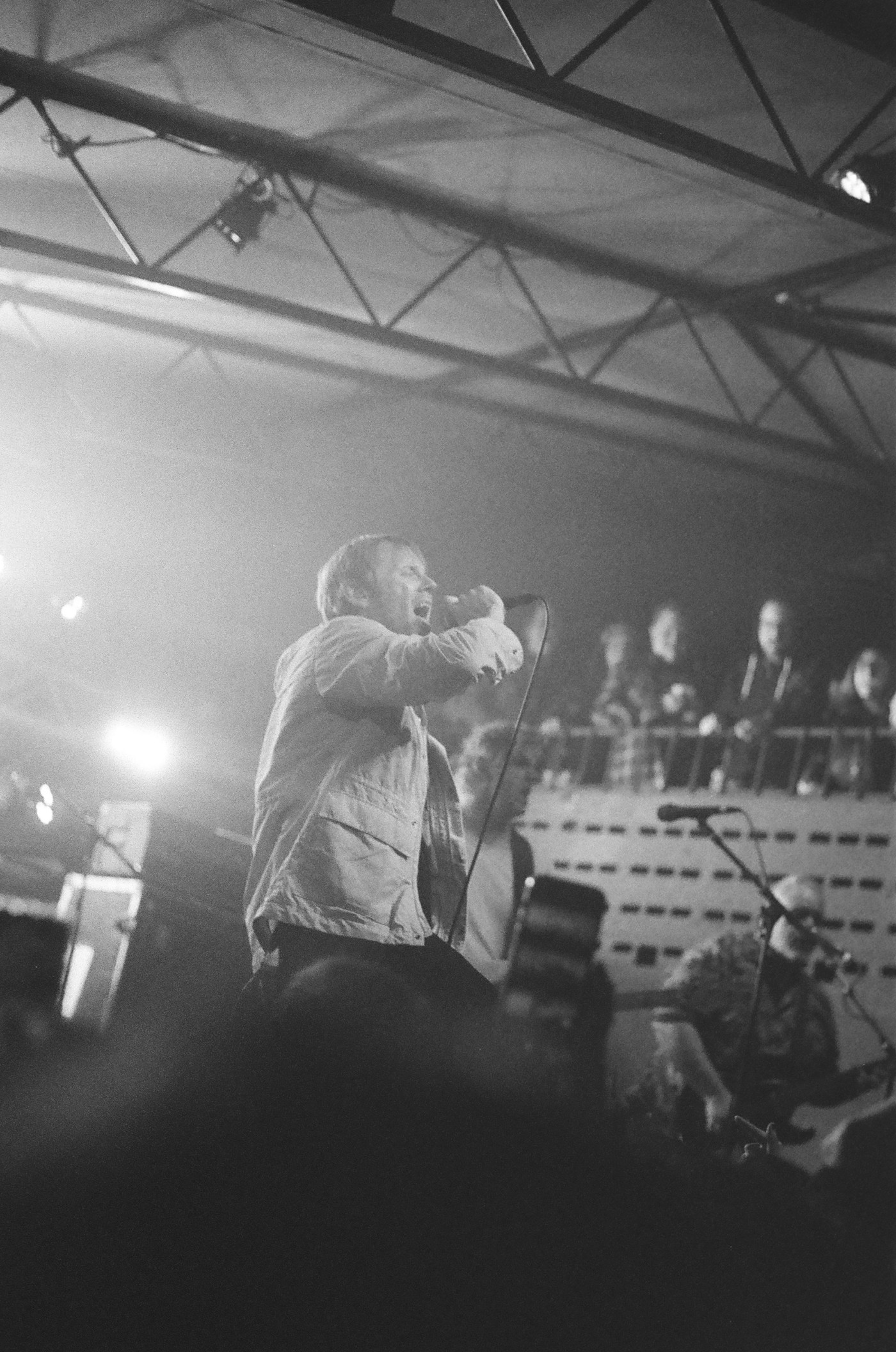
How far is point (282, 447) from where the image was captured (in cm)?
976

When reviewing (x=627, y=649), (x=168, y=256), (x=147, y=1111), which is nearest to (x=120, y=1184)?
(x=147, y=1111)

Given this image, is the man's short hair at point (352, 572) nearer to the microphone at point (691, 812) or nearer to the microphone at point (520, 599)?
the microphone at point (520, 599)

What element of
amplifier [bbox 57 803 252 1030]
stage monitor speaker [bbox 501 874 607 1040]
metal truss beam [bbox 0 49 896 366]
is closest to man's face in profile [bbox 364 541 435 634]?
stage monitor speaker [bbox 501 874 607 1040]

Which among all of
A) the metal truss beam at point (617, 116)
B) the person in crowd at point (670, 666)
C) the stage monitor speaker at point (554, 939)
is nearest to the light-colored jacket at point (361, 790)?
the stage monitor speaker at point (554, 939)

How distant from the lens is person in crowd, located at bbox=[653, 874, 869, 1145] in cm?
615

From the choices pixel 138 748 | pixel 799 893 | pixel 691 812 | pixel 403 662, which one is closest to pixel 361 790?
pixel 403 662

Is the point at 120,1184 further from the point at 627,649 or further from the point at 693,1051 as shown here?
the point at 627,649

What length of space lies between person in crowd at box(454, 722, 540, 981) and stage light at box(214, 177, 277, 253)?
274 centimetres

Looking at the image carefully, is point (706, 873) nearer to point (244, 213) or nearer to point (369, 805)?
point (244, 213)

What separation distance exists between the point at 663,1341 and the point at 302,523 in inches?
311

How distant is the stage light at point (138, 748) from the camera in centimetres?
828

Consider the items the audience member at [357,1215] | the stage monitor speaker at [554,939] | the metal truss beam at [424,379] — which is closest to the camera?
the audience member at [357,1215]

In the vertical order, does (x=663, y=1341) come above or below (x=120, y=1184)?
below

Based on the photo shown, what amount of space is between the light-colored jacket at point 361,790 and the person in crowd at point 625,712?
16.6 ft
